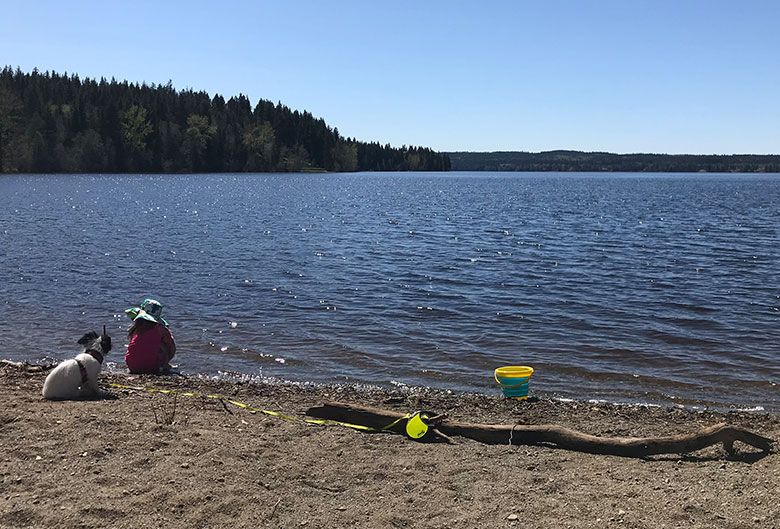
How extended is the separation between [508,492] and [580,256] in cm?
2329

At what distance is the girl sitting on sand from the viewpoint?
440 inches

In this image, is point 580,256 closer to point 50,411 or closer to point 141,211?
point 50,411

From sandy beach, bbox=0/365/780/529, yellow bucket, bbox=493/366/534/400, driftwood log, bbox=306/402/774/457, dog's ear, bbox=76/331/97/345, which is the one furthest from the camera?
yellow bucket, bbox=493/366/534/400

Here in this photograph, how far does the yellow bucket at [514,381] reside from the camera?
9.86 m

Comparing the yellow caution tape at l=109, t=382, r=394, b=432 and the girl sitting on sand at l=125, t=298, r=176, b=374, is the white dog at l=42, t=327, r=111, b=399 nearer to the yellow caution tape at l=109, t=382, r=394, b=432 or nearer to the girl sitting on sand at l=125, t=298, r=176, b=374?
the yellow caution tape at l=109, t=382, r=394, b=432

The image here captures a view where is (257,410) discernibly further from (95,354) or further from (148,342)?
(148,342)

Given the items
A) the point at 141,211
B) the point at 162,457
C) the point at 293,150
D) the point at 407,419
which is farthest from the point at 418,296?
the point at 293,150

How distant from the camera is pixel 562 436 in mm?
7348

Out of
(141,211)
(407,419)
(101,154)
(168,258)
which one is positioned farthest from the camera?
(101,154)

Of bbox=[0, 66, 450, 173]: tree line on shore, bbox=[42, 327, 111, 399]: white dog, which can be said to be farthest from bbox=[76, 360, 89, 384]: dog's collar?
bbox=[0, 66, 450, 173]: tree line on shore

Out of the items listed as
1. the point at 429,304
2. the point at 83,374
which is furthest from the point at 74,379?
the point at 429,304

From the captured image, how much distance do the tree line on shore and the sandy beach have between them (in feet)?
411

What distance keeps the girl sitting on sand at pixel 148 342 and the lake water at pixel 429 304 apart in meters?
0.68

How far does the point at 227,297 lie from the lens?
18406 mm
